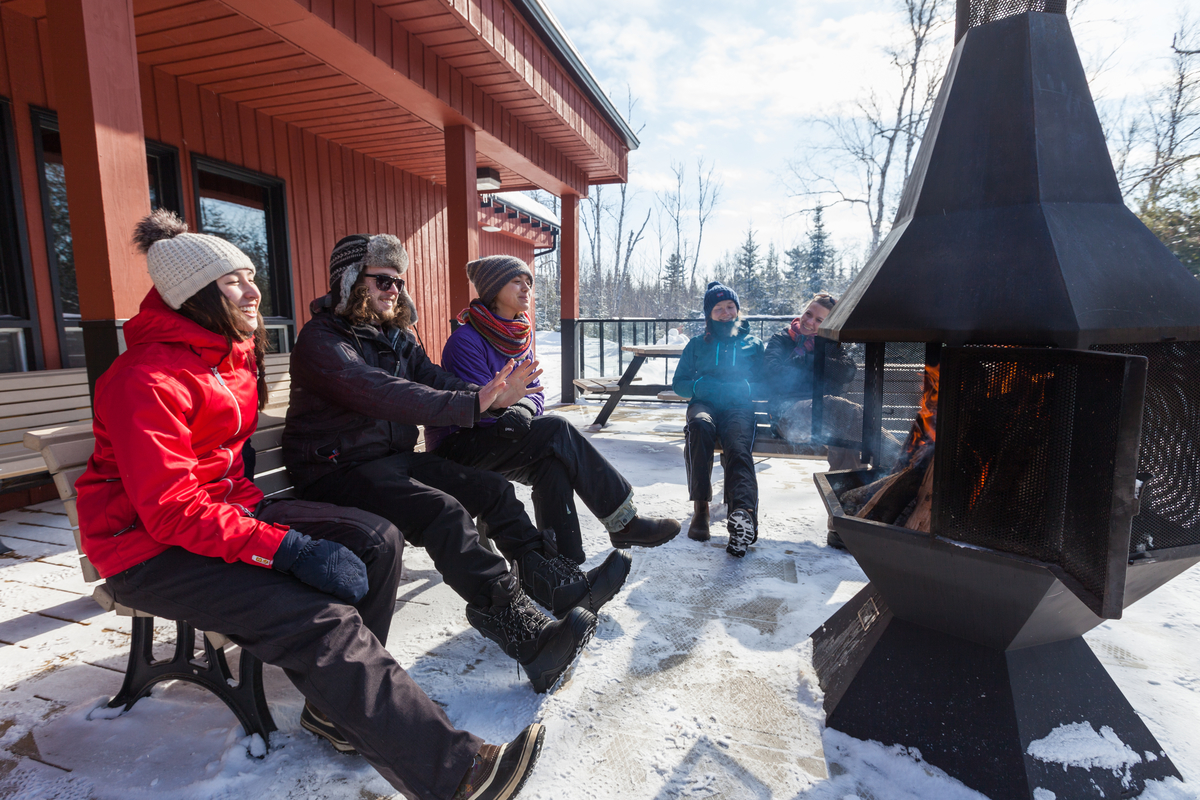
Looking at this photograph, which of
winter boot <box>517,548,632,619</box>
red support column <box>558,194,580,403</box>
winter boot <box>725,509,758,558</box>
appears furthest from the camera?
red support column <box>558,194,580,403</box>

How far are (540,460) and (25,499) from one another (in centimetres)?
359

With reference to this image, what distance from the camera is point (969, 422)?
4.62ft

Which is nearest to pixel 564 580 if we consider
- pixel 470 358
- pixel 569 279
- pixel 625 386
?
pixel 470 358

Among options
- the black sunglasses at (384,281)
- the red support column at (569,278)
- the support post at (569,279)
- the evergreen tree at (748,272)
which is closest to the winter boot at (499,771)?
the black sunglasses at (384,281)

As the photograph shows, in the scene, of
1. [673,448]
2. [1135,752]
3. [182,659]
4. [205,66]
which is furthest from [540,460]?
[205,66]

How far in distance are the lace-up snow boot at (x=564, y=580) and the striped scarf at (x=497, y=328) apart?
89 centimetres

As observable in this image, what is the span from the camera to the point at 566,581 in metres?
1.95

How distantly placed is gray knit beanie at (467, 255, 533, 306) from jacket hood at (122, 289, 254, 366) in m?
1.15

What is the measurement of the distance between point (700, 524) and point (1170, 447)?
1.82m

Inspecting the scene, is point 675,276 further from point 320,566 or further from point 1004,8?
point 320,566

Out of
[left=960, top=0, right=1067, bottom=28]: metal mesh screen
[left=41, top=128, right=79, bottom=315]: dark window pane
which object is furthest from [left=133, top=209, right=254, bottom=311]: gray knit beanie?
[left=41, top=128, right=79, bottom=315]: dark window pane

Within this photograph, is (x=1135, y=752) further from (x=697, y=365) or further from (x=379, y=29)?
(x=379, y=29)

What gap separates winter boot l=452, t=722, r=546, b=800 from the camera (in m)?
1.22

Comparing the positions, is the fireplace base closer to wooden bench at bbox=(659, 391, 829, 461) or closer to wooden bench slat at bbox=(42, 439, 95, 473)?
wooden bench at bbox=(659, 391, 829, 461)
